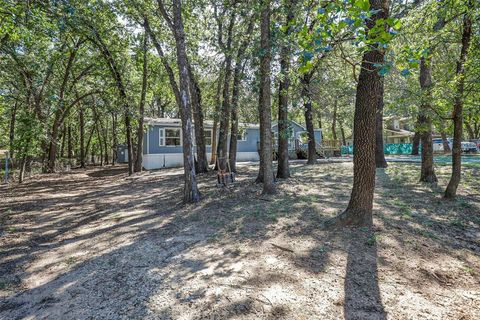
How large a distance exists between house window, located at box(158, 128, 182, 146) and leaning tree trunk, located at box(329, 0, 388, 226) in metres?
14.7

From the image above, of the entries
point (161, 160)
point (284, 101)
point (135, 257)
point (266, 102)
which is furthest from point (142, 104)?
point (135, 257)

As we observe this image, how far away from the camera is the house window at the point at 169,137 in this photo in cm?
1744

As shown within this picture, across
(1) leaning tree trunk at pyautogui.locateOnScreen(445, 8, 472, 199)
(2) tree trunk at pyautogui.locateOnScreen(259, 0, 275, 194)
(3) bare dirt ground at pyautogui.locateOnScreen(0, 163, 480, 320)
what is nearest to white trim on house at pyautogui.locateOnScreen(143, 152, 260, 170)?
(3) bare dirt ground at pyautogui.locateOnScreen(0, 163, 480, 320)

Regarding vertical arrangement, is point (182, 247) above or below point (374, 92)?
below

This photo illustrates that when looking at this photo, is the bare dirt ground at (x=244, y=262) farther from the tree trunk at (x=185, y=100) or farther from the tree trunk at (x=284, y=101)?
the tree trunk at (x=284, y=101)

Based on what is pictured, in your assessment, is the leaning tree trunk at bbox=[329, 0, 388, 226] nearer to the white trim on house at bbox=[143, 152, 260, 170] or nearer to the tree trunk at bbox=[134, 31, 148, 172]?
the tree trunk at bbox=[134, 31, 148, 172]

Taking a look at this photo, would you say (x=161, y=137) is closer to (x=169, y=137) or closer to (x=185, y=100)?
(x=169, y=137)

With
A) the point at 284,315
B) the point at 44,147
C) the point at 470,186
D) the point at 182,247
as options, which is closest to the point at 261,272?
the point at 284,315

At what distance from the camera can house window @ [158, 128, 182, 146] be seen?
17.4 metres

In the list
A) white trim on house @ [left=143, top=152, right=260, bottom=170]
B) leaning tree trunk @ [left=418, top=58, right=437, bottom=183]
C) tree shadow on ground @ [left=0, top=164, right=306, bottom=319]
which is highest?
leaning tree trunk @ [left=418, top=58, right=437, bottom=183]

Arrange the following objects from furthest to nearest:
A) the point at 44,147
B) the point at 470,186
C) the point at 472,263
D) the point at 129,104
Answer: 1. the point at 44,147
2. the point at 129,104
3. the point at 470,186
4. the point at 472,263

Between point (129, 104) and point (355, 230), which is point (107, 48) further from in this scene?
point (355, 230)

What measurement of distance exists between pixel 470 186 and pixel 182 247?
8201 millimetres

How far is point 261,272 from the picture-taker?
122 inches
